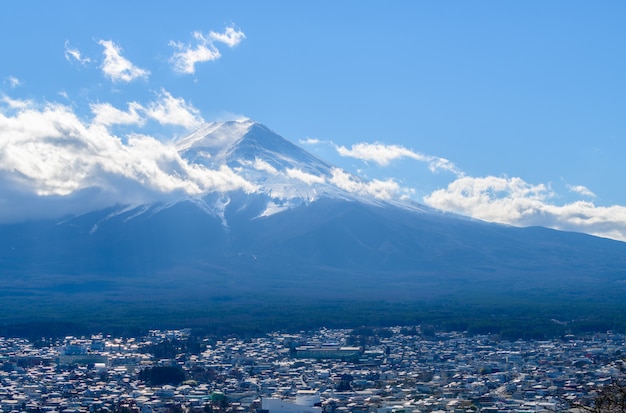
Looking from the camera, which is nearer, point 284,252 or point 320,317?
point 320,317

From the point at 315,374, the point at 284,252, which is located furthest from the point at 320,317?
the point at 284,252

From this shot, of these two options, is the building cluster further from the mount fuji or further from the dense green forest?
the mount fuji

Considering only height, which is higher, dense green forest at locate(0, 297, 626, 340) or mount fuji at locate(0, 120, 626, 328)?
mount fuji at locate(0, 120, 626, 328)

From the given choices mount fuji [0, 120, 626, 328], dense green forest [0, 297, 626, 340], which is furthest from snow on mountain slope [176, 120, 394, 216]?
dense green forest [0, 297, 626, 340]

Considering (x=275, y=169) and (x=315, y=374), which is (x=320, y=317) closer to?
(x=315, y=374)

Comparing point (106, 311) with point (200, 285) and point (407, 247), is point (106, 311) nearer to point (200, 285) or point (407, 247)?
point (200, 285)
